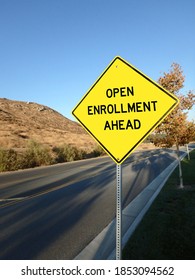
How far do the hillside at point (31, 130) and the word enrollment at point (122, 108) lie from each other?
38156mm

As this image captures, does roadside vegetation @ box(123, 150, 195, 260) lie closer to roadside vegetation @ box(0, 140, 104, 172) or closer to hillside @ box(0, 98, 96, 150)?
roadside vegetation @ box(0, 140, 104, 172)

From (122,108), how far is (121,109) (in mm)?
18

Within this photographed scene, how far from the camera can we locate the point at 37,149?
24891 mm

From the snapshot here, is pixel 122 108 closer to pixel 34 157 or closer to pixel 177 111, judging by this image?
pixel 177 111

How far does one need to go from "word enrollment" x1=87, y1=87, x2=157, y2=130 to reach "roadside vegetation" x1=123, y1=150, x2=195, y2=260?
7.98 feet

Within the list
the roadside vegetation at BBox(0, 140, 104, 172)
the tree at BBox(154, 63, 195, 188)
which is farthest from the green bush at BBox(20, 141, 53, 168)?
the tree at BBox(154, 63, 195, 188)

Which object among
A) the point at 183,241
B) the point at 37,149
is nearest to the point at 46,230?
the point at 183,241

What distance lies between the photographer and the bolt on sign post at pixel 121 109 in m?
3.13

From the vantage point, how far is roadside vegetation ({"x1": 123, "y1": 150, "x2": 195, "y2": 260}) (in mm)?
4461

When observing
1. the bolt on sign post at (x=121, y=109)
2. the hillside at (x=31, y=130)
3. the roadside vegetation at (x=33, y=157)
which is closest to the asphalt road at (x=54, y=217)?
the bolt on sign post at (x=121, y=109)

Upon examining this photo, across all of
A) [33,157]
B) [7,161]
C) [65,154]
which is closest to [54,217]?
[7,161]

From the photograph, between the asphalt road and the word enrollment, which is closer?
the word enrollment

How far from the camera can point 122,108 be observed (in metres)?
3.30

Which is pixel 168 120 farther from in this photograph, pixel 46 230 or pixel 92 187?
pixel 46 230
